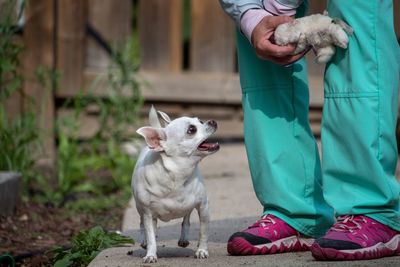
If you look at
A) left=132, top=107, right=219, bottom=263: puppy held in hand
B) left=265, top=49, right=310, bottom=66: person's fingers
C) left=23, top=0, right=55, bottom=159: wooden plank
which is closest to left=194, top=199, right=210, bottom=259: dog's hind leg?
left=132, top=107, right=219, bottom=263: puppy held in hand

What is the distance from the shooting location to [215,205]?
5301mm

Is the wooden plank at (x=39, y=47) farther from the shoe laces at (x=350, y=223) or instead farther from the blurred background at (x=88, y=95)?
the shoe laces at (x=350, y=223)

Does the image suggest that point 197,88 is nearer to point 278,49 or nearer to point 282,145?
point 282,145

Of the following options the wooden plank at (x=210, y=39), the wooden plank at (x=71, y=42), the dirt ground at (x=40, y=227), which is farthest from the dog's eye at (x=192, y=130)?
the wooden plank at (x=210, y=39)

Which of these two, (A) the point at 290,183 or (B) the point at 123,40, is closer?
(A) the point at 290,183

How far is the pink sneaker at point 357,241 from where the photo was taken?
10.9 feet

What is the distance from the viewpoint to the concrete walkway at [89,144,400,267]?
11.3ft

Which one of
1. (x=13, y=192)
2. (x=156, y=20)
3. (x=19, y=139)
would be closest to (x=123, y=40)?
(x=156, y=20)

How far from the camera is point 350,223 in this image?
3412 millimetres

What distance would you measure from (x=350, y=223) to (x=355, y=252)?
0.42ft

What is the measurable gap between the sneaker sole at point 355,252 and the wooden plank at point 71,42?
170 inches

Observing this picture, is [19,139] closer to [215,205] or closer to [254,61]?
[215,205]

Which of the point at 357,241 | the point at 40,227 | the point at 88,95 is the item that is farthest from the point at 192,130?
the point at 88,95

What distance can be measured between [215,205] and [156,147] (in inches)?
67.7
